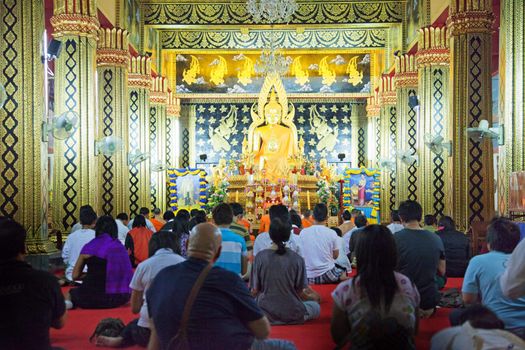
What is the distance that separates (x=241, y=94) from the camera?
29.4 metres

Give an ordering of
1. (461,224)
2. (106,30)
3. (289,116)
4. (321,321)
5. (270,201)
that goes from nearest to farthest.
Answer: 1. (321,321)
2. (461,224)
3. (106,30)
4. (270,201)
5. (289,116)

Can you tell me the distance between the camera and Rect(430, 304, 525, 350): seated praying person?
340cm

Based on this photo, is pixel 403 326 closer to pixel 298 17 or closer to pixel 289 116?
pixel 298 17

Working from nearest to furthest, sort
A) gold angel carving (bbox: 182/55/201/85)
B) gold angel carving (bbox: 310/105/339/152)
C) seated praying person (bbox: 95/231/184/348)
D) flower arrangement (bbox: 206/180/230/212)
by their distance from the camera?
seated praying person (bbox: 95/231/184/348) < flower arrangement (bbox: 206/180/230/212) < gold angel carving (bbox: 182/55/201/85) < gold angel carving (bbox: 310/105/339/152)

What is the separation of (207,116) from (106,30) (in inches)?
438

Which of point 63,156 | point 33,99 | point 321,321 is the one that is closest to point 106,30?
point 63,156

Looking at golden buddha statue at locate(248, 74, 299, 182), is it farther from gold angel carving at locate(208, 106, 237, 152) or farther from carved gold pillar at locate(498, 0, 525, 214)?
carved gold pillar at locate(498, 0, 525, 214)

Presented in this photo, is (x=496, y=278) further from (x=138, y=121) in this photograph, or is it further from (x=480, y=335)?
(x=138, y=121)

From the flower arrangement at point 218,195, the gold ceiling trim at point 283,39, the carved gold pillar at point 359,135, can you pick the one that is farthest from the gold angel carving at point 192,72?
the carved gold pillar at point 359,135

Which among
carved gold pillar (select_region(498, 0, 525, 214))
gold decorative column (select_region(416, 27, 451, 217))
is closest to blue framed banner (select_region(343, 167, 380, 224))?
gold decorative column (select_region(416, 27, 451, 217))

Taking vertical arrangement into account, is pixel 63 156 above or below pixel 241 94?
below

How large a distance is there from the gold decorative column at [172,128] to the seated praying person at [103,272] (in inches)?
779

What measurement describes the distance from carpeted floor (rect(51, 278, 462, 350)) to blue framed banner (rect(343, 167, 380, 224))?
1687 centimetres

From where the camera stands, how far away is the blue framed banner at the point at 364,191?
83.5ft
